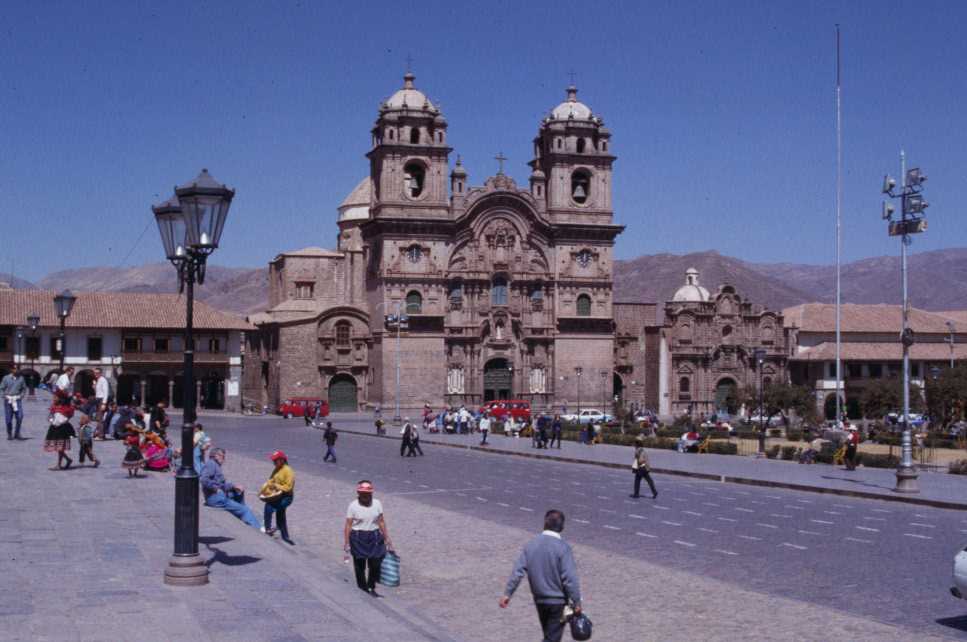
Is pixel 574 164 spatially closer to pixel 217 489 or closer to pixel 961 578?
pixel 217 489

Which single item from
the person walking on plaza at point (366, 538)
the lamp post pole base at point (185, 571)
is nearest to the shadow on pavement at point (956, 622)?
the person walking on plaza at point (366, 538)

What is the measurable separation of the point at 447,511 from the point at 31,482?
25.6 feet

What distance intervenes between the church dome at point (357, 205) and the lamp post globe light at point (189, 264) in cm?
7221

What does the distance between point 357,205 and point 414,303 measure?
60.9 ft

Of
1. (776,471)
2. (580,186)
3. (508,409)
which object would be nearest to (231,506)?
(776,471)

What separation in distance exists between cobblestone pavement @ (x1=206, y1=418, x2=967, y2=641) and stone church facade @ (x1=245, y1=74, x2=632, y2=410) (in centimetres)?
3784

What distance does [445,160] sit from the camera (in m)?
70.1

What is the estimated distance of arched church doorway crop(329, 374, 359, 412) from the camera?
72125 millimetres

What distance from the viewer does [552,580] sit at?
9.59m

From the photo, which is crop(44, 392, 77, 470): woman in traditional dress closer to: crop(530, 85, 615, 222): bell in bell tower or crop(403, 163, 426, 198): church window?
crop(403, 163, 426, 198): church window

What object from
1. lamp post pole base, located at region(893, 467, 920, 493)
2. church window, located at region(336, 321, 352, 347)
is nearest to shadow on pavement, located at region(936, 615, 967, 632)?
lamp post pole base, located at region(893, 467, 920, 493)

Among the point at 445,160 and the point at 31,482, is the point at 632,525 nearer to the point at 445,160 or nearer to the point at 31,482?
the point at 31,482

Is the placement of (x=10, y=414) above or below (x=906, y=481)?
above

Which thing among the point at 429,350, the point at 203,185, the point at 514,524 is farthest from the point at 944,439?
the point at 203,185
